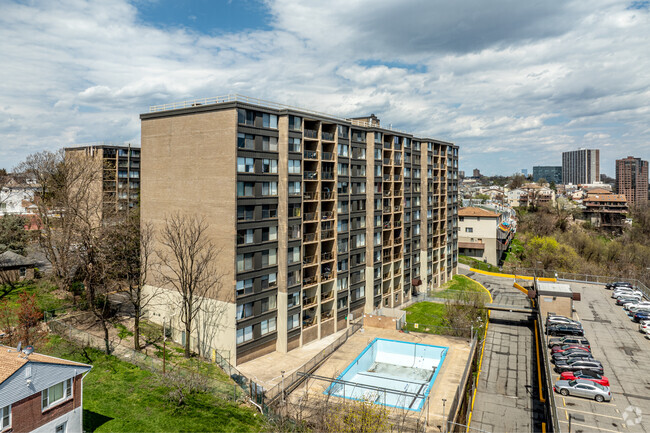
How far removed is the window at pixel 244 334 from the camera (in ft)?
138

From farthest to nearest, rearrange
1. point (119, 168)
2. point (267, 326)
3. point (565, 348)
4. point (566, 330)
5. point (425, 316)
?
point (119, 168), point (425, 316), point (566, 330), point (267, 326), point (565, 348)

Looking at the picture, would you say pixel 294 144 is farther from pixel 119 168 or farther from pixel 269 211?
pixel 119 168

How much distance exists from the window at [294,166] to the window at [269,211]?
14.9 ft

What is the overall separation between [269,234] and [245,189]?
6.04m

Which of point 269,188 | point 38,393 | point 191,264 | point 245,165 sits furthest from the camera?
point 269,188

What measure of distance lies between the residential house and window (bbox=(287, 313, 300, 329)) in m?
23.0

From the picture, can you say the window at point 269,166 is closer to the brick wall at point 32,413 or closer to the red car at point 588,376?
the brick wall at point 32,413

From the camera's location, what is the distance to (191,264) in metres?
42.9

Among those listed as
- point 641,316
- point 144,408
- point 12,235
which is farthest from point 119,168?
point 641,316

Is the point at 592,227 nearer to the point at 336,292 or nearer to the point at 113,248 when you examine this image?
the point at 336,292

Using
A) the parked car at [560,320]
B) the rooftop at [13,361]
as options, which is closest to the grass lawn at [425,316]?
the parked car at [560,320]

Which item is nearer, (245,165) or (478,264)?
(245,165)

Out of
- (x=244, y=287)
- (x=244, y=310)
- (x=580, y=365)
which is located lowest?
(x=580, y=365)

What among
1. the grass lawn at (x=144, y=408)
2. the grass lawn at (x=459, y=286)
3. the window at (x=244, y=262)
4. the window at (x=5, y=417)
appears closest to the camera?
the window at (x=5, y=417)
